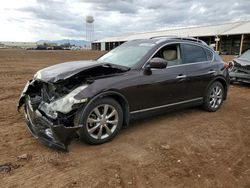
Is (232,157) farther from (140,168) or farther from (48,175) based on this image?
(48,175)

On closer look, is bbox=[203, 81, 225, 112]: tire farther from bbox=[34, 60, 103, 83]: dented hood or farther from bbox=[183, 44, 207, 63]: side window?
bbox=[34, 60, 103, 83]: dented hood

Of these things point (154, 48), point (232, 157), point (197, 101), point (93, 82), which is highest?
point (154, 48)

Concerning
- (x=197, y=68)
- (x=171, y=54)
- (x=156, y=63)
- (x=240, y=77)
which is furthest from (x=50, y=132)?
(x=240, y=77)

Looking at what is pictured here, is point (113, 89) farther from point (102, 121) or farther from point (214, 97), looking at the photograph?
point (214, 97)

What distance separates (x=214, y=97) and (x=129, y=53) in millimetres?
2485

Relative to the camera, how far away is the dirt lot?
3.43m

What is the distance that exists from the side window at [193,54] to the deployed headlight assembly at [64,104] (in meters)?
2.69

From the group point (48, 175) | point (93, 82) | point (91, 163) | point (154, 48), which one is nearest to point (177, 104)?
point (154, 48)

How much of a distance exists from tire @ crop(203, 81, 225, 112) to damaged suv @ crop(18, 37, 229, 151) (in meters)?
0.08

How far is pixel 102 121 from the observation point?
4.42 meters

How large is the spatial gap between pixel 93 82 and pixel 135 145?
124cm

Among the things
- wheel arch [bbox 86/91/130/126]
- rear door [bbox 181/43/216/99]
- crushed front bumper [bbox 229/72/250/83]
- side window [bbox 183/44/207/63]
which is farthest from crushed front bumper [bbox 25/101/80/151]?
crushed front bumper [bbox 229/72/250/83]

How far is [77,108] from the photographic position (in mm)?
4055

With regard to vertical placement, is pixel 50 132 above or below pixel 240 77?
below
